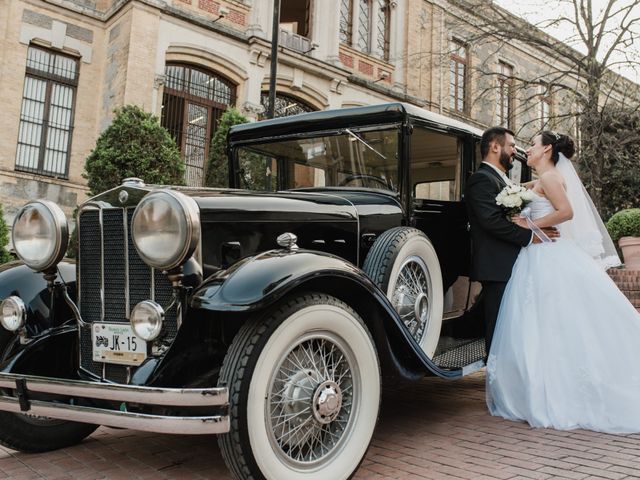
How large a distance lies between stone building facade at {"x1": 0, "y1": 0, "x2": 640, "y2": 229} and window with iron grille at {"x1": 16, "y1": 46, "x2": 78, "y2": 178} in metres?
0.02

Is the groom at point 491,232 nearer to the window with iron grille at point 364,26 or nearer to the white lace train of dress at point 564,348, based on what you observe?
the white lace train of dress at point 564,348

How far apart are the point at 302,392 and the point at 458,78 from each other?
59.6 feet

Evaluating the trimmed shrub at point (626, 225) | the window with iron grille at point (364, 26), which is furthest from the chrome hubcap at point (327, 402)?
the window with iron grille at point (364, 26)

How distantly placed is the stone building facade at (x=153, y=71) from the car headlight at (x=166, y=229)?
9.67 metres

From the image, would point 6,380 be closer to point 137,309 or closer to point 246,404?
point 137,309

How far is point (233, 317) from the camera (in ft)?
7.54

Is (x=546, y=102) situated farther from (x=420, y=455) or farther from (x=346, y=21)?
(x=420, y=455)

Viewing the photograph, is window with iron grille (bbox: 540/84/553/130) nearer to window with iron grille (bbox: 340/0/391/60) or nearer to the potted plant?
the potted plant

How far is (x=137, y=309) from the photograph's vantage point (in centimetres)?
232

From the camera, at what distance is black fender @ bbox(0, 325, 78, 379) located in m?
2.64

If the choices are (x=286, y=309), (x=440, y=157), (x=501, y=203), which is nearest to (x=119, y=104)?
(x=440, y=157)

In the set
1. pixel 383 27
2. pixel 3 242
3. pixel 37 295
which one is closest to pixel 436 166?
pixel 37 295

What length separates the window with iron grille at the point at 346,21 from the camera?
51.0ft

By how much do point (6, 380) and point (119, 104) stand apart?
9.97m
